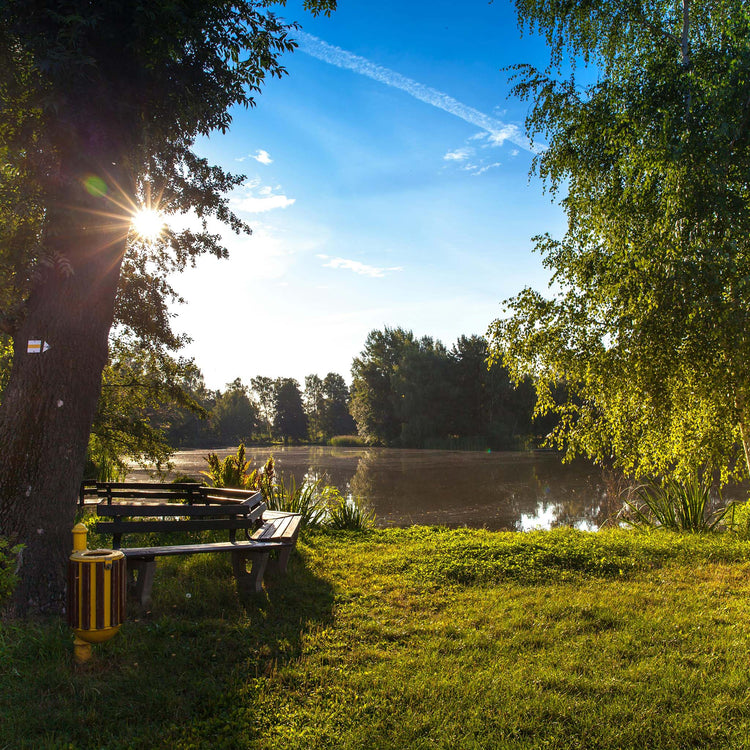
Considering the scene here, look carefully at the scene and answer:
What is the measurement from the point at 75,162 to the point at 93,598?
3690 mm

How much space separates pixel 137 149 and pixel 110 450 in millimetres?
6209

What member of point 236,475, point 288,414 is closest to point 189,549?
point 236,475

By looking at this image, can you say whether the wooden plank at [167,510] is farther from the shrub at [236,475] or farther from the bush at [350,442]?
the bush at [350,442]

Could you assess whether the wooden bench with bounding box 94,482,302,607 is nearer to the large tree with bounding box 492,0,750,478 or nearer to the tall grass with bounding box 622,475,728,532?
the large tree with bounding box 492,0,750,478

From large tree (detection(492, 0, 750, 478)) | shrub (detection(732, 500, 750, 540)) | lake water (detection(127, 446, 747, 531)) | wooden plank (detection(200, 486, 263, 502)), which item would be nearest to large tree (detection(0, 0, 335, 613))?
wooden plank (detection(200, 486, 263, 502))

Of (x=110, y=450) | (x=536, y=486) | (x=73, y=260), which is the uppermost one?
(x=73, y=260)

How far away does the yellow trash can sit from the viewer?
3.49 metres

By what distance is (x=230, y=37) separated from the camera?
5512 mm

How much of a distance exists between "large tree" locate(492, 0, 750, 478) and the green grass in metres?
2.46

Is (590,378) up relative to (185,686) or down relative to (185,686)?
up

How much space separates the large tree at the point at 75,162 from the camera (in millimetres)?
4559

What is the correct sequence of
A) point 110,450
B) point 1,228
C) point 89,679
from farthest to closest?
point 110,450, point 1,228, point 89,679

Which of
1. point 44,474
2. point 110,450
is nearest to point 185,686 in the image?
point 44,474

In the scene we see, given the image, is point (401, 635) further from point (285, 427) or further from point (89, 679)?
point (285, 427)
